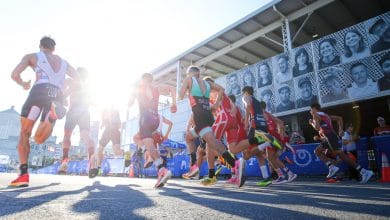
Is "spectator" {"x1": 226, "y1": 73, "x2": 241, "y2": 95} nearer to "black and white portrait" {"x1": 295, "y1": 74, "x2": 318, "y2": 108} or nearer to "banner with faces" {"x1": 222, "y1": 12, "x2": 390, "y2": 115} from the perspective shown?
"banner with faces" {"x1": 222, "y1": 12, "x2": 390, "y2": 115}

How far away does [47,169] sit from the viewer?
23.9 metres

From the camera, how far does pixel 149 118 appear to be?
4211 millimetres

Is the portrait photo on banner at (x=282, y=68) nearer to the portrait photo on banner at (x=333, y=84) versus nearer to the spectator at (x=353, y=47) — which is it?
the portrait photo on banner at (x=333, y=84)

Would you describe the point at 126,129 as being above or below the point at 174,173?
above

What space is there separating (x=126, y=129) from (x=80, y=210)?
91.5ft

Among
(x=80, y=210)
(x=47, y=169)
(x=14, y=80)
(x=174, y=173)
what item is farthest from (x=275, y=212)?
(x=47, y=169)

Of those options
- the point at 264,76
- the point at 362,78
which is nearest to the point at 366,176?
the point at 362,78

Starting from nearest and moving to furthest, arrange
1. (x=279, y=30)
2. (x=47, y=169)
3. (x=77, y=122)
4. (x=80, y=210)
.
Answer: (x=80, y=210)
(x=77, y=122)
(x=279, y=30)
(x=47, y=169)

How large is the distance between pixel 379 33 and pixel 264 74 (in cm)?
567

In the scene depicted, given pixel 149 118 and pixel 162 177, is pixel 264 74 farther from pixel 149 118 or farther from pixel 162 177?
pixel 162 177

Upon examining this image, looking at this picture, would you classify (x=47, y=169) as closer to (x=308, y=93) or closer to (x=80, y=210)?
A: (x=308, y=93)

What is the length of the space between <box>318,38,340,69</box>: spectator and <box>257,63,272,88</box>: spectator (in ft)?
9.02

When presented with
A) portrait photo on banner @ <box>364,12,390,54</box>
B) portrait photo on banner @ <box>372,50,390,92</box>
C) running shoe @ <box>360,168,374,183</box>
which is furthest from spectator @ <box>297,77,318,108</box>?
running shoe @ <box>360,168,374,183</box>

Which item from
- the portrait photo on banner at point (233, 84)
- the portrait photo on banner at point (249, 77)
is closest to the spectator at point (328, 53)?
the portrait photo on banner at point (249, 77)
